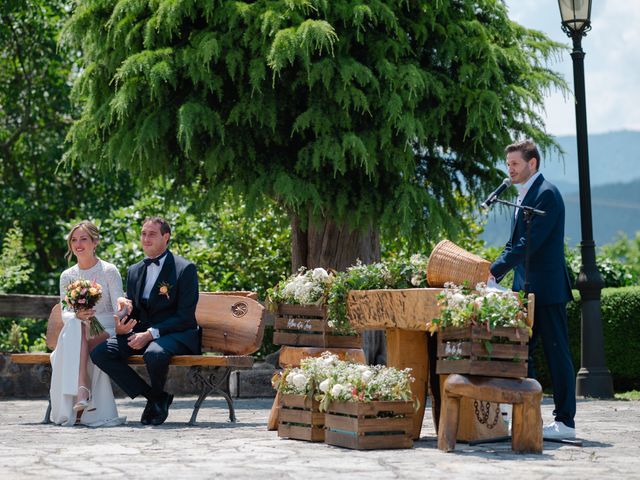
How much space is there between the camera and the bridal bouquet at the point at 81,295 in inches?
355

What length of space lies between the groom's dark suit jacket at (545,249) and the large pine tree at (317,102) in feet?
13.5

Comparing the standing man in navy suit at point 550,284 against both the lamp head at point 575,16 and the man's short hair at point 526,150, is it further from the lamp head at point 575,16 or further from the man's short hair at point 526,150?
the lamp head at point 575,16

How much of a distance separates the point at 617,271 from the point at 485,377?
1003cm

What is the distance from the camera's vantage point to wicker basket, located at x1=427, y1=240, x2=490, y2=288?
23.7ft

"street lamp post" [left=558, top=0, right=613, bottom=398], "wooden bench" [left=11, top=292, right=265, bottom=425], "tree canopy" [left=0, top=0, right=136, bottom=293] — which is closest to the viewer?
"wooden bench" [left=11, top=292, right=265, bottom=425]

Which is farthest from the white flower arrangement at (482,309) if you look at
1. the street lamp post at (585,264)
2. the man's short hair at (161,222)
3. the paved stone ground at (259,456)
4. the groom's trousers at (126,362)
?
the street lamp post at (585,264)

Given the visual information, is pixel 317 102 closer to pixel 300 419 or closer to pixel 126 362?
pixel 126 362

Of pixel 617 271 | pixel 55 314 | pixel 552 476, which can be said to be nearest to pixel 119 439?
pixel 55 314

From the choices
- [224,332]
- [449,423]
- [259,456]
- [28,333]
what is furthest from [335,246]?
[28,333]

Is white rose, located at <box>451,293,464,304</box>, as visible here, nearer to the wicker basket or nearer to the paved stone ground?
the wicker basket

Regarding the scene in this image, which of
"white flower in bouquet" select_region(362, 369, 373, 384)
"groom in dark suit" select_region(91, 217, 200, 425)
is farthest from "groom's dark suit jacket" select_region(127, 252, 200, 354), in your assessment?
"white flower in bouquet" select_region(362, 369, 373, 384)

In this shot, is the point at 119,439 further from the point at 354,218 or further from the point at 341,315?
the point at 354,218

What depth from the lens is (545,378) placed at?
1398 cm

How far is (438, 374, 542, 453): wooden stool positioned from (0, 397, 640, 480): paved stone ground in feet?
0.39
